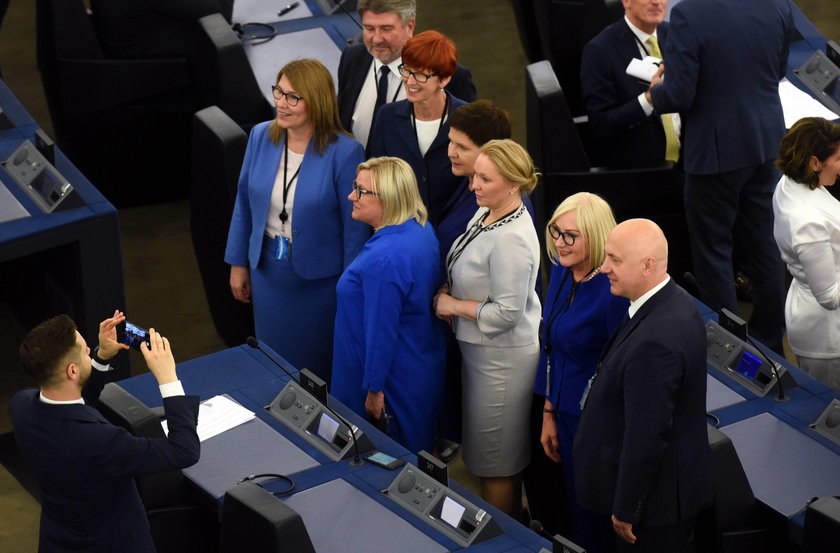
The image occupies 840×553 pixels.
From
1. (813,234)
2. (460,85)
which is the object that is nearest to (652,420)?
(813,234)

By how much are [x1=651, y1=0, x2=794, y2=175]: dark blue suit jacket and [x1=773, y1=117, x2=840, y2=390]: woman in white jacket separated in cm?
75

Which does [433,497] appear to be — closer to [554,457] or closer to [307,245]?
[554,457]

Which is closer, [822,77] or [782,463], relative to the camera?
[782,463]

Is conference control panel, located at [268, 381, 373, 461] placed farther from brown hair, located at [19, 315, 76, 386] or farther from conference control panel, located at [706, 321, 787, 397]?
conference control panel, located at [706, 321, 787, 397]

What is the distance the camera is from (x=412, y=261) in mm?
4168

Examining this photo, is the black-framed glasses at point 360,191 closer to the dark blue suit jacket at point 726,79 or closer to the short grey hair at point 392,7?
the short grey hair at point 392,7

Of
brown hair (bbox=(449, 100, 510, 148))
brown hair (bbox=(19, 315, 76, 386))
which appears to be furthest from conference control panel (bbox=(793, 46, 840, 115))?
brown hair (bbox=(19, 315, 76, 386))

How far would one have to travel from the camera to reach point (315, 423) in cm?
404

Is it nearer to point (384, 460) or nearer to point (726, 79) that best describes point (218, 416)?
point (384, 460)

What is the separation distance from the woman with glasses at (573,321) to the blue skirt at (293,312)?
916 millimetres

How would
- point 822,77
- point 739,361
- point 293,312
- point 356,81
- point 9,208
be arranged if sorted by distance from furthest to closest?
1. point 822,77
2. point 356,81
3. point 9,208
4. point 293,312
5. point 739,361

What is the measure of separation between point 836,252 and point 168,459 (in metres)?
2.14

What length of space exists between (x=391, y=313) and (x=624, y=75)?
1.82 metres

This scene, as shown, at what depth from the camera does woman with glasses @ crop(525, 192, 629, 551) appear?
388cm
